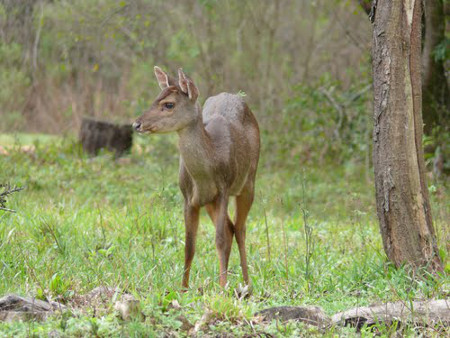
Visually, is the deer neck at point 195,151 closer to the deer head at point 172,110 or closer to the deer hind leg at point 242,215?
the deer head at point 172,110

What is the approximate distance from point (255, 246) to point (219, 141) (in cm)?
156

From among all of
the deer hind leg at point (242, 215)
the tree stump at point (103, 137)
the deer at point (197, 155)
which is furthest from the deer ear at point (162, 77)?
the tree stump at point (103, 137)

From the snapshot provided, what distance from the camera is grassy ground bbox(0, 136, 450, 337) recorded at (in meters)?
4.07

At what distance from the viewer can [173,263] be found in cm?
595

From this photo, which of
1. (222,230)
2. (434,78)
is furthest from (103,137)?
(222,230)

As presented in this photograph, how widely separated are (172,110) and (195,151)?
36 centimetres

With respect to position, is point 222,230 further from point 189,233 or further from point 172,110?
point 172,110

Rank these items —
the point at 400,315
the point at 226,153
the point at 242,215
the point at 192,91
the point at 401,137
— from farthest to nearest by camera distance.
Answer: the point at 242,215 → the point at 226,153 → the point at 192,91 → the point at 401,137 → the point at 400,315

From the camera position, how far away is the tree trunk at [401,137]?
524 cm

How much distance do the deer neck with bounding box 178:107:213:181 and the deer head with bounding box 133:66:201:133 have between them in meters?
0.06

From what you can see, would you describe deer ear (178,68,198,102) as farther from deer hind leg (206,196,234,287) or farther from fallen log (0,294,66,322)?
fallen log (0,294,66,322)

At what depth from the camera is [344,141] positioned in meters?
12.1

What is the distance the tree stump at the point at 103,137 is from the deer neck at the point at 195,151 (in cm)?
830

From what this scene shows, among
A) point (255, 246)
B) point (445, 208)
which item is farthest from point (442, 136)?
point (255, 246)
